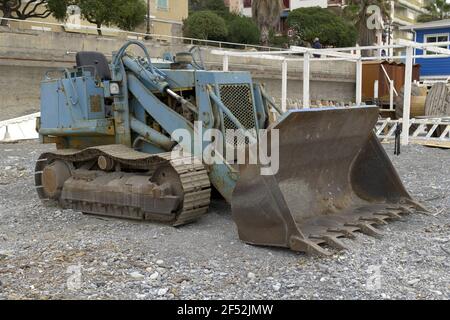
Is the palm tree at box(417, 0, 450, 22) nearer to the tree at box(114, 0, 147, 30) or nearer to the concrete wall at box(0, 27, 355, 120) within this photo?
the tree at box(114, 0, 147, 30)

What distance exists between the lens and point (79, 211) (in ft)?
27.0

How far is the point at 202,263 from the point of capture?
5.78 m

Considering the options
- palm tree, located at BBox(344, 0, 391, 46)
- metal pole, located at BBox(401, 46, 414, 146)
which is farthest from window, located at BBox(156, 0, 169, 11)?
metal pole, located at BBox(401, 46, 414, 146)

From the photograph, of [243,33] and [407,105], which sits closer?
[407,105]

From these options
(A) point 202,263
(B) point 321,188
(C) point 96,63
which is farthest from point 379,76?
(A) point 202,263

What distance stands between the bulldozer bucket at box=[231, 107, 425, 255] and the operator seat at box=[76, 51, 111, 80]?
3502mm

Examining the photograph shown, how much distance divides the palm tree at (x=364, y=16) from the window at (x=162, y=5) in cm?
1647

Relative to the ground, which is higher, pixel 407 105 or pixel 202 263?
pixel 407 105

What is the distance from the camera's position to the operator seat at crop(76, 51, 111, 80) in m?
8.84

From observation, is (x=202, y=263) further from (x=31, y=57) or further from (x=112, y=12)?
(x=112, y=12)

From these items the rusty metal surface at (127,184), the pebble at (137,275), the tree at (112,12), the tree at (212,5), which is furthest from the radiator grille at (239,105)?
the tree at (212,5)

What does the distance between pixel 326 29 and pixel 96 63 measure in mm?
43984

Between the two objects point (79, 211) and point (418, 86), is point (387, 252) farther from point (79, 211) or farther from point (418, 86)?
point (418, 86)
